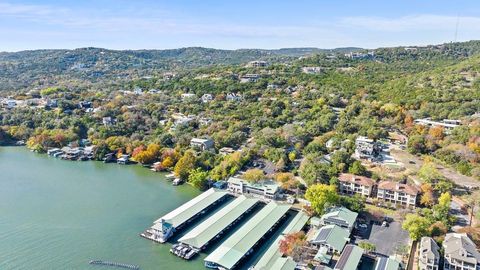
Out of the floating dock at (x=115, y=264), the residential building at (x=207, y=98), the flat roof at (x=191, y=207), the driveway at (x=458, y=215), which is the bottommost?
the floating dock at (x=115, y=264)

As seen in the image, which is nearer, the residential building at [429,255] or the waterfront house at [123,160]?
the residential building at [429,255]

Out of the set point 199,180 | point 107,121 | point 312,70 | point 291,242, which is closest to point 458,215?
point 291,242

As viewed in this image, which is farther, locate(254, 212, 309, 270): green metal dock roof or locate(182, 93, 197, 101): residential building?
locate(182, 93, 197, 101): residential building

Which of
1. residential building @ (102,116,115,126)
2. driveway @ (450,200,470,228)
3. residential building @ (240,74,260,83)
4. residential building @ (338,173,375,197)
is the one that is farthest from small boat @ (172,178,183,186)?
residential building @ (240,74,260,83)

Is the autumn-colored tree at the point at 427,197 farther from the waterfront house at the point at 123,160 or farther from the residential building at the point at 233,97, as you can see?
the residential building at the point at 233,97

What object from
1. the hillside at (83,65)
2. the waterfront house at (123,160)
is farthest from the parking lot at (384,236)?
the hillside at (83,65)

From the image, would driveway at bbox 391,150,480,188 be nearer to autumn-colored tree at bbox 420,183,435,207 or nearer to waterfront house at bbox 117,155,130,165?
autumn-colored tree at bbox 420,183,435,207

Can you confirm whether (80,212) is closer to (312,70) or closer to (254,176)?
(254,176)

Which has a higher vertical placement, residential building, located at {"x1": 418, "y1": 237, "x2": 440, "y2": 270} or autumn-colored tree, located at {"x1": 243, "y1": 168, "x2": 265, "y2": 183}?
autumn-colored tree, located at {"x1": 243, "y1": 168, "x2": 265, "y2": 183}
